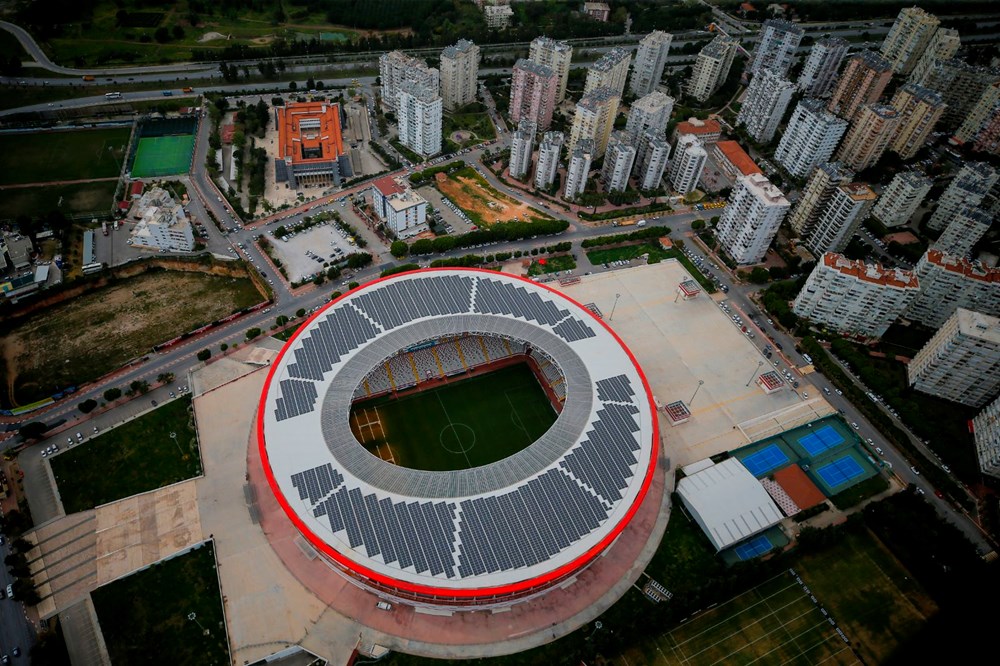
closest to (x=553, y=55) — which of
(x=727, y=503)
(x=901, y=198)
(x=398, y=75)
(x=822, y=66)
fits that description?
(x=398, y=75)

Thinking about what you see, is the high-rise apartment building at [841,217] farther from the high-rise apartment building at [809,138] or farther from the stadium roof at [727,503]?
the stadium roof at [727,503]

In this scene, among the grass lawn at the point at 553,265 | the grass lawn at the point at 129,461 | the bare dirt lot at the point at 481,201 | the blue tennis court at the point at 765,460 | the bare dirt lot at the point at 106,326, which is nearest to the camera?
the grass lawn at the point at 129,461

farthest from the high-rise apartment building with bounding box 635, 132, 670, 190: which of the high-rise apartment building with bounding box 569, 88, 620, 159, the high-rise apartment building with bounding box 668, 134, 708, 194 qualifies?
the high-rise apartment building with bounding box 569, 88, 620, 159

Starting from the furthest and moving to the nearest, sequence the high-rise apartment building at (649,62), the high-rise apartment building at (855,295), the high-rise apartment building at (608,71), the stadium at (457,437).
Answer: the high-rise apartment building at (649,62) < the high-rise apartment building at (608,71) < the high-rise apartment building at (855,295) < the stadium at (457,437)

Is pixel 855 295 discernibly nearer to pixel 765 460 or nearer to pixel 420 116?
pixel 765 460

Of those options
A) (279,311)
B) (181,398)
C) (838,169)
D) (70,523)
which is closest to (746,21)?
(838,169)

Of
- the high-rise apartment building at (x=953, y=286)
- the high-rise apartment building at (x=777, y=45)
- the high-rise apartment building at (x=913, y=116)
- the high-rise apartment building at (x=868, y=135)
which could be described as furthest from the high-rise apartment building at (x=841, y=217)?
the high-rise apartment building at (x=777, y=45)

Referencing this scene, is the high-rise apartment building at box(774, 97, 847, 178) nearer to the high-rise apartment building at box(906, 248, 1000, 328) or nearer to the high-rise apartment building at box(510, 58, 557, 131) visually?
the high-rise apartment building at box(906, 248, 1000, 328)

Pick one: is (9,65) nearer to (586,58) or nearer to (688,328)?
(586,58)
